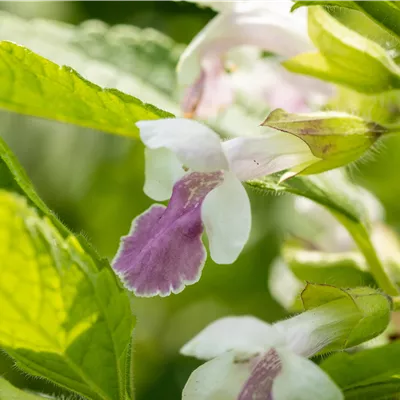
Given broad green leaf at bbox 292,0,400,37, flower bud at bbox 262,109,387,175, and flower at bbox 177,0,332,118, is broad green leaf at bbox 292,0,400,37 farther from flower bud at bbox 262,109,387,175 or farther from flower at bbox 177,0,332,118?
flower at bbox 177,0,332,118

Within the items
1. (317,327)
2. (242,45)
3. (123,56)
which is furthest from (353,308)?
(123,56)

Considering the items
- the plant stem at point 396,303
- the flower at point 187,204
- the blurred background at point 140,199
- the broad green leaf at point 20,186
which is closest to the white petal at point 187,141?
the flower at point 187,204

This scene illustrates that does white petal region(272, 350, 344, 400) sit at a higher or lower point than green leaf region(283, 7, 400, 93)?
lower

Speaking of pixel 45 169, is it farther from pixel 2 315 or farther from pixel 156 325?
pixel 2 315

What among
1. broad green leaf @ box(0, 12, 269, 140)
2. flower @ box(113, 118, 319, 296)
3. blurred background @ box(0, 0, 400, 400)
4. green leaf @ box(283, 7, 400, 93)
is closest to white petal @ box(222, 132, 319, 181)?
flower @ box(113, 118, 319, 296)

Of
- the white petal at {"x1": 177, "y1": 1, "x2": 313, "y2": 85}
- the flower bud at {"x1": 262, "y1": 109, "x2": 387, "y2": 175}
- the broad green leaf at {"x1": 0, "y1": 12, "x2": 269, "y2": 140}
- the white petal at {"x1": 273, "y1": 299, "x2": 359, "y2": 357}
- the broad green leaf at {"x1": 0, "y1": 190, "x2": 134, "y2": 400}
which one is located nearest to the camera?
the broad green leaf at {"x1": 0, "y1": 190, "x2": 134, "y2": 400}

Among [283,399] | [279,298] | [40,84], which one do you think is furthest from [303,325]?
[279,298]

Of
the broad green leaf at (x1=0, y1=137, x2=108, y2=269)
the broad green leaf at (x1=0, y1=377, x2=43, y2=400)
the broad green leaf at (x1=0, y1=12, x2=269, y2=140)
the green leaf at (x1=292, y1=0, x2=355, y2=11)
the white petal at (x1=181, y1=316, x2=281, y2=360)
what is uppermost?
the green leaf at (x1=292, y1=0, x2=355, y2=11)

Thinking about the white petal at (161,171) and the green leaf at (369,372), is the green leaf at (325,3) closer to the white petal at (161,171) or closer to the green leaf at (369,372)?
the white petal at (161,171)
